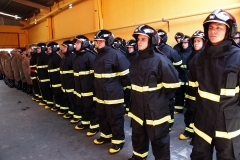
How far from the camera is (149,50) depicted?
2.63m

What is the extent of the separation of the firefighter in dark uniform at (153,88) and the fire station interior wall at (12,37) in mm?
19787

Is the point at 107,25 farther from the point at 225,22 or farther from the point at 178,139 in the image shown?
the point at 225,22

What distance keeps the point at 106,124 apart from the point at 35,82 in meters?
4.74

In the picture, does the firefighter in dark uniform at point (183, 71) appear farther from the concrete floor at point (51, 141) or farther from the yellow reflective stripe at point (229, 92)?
the yellow reflective stripe at point (229, 92)

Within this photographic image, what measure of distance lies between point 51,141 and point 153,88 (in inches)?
108

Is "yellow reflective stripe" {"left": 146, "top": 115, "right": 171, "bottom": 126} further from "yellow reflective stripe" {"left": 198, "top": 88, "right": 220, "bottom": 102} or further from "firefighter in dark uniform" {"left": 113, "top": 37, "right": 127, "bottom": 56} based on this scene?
"firefighter in dark uniform" {"left": 113, "top": 37, "right": 127, "bottom": 56}

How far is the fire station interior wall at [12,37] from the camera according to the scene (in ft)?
60.6

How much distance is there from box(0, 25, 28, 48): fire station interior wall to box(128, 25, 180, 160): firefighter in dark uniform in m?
19.8

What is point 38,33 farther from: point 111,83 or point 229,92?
point 229,92

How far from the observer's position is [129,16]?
7.64 m

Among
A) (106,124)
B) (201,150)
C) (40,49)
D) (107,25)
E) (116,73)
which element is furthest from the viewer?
(107,25)

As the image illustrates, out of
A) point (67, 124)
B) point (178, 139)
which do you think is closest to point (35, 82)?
point (67, 124)

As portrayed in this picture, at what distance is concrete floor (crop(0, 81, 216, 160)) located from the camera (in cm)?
347

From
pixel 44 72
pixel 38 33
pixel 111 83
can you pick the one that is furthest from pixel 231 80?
pixel 38 33
